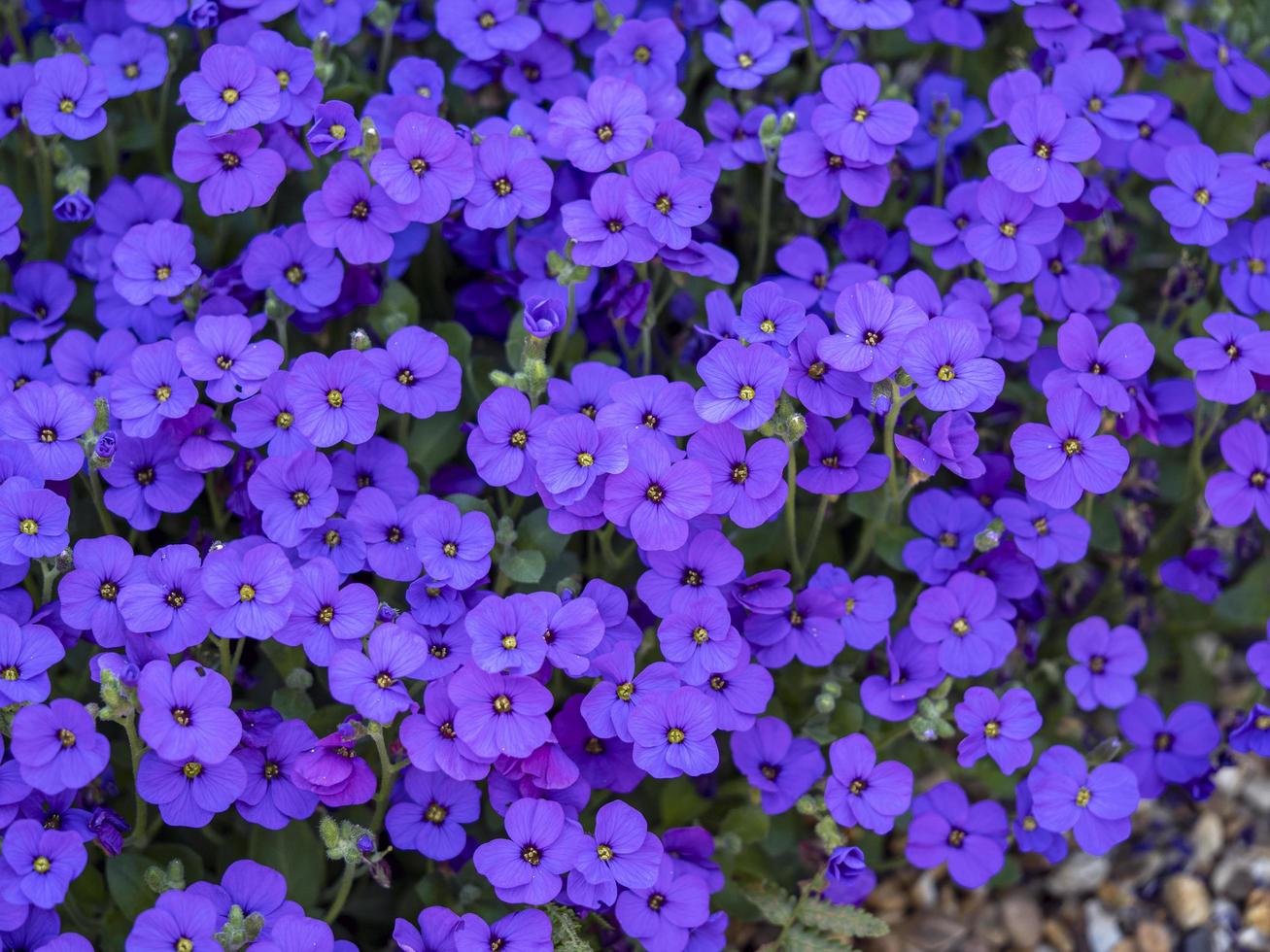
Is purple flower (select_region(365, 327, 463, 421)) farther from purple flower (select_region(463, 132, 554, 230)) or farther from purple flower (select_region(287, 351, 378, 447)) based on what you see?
purple flower (select_region(463, 132, 554, 230))

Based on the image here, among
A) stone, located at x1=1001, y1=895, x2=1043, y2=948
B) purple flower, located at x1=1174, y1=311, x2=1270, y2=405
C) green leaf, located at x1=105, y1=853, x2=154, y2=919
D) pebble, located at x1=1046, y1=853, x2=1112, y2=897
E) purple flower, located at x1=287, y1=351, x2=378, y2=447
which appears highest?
purple flower, located at x1=1174, y1=311, x2=1270, y2=405

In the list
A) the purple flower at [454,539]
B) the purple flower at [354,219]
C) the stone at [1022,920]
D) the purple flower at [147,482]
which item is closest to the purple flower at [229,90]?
the purple flower at [354,219]

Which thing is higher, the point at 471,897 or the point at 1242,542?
the point at 1242,542

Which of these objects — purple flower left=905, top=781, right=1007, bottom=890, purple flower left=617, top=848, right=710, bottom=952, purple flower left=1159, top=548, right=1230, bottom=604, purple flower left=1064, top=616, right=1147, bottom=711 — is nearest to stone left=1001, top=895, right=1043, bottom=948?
purple flower left=905, top=781, right=1007, bottom=890

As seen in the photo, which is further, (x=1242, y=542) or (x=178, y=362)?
(x=1242, y=542)

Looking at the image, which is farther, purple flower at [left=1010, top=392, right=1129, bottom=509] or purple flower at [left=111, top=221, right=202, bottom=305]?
purple flower at [left=111, top=221, right=202, bottom=305]

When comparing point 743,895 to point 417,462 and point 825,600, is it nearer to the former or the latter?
point 825,600

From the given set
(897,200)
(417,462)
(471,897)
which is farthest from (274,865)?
(897,200)
